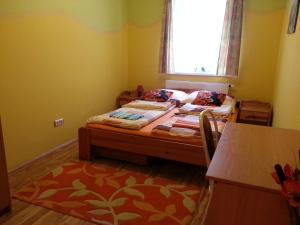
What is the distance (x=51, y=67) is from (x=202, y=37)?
7.96 feet

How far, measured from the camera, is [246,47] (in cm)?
383

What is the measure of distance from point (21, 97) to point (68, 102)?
2.42ft

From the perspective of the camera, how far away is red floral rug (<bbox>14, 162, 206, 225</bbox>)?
6.43ft

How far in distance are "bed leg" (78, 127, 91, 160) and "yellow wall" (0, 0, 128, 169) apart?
0.47 meters

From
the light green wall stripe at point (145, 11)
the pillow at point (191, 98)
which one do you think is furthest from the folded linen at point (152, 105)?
the light green wall stripe at point (145, 11)

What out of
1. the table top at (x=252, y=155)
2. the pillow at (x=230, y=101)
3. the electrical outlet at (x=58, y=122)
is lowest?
the electrical outlet at (x=58, y=122)

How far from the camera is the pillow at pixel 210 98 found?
142 inches

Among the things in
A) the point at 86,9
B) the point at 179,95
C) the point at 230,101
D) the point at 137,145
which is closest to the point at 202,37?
the point at 179,95

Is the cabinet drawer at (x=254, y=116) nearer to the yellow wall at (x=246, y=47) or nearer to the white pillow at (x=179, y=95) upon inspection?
the yellow wall at (x=246, y=47)

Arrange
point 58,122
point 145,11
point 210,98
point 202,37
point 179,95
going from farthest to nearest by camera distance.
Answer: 1. point 145,11
2. point 202,37
3. point 179,95
4. point 210,98
5. point 58,122

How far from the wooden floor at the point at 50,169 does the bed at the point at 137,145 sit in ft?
0.47

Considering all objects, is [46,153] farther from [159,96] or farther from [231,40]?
[231,40]

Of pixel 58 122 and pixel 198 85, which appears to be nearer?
pixel 58 122

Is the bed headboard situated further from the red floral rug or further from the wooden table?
the wooden table
